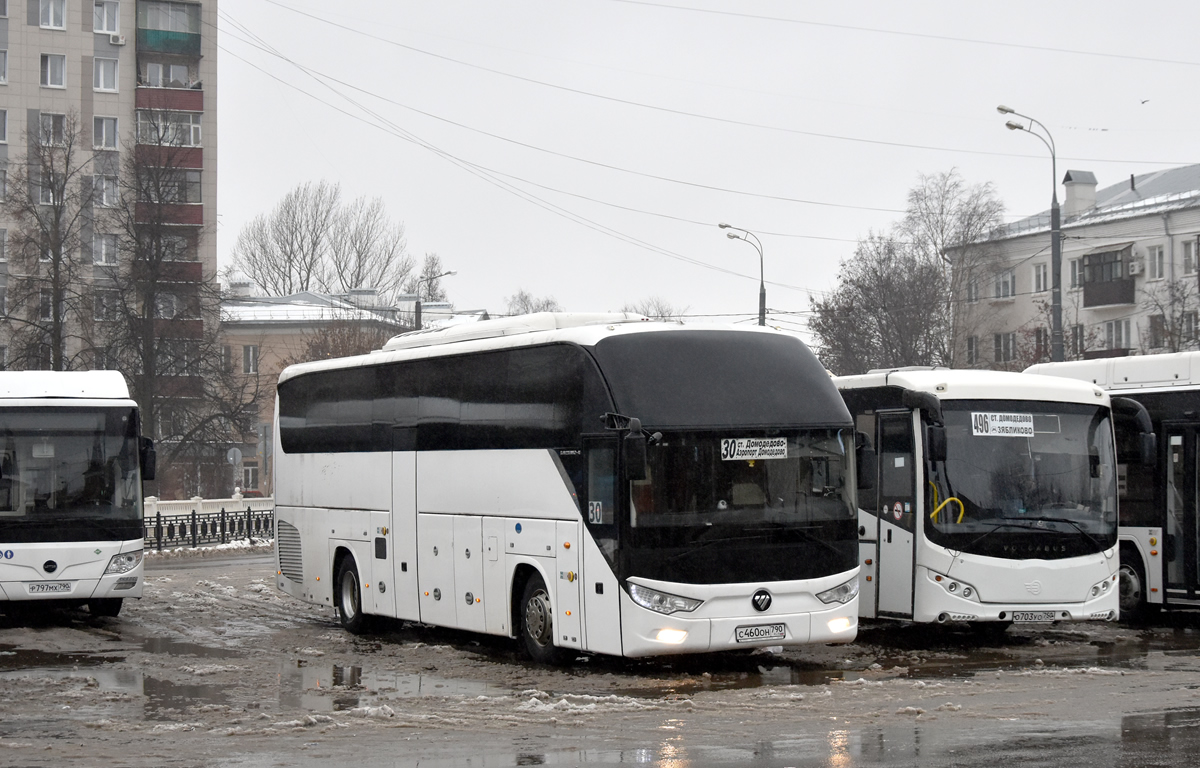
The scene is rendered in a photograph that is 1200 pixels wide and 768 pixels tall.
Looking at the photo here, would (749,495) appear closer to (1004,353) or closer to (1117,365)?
(1117,365)

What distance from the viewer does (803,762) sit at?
8.84 m

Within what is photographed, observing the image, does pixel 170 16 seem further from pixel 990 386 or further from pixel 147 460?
pixel 990 386

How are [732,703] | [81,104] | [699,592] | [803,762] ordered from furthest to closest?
[81,104] < [699,592] < [732,703] < [803,762]

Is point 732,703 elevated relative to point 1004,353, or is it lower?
lower

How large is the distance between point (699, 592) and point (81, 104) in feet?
196

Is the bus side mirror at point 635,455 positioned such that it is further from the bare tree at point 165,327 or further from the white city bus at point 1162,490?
the bare tree at point 165,327

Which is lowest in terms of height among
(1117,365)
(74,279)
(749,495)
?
(749,495)

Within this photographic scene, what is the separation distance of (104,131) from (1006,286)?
132 ft

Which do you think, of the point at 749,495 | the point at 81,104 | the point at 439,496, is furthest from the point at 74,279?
the point at 749,495

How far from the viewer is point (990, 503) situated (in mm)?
15641

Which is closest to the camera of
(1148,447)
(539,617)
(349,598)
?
(539,617)

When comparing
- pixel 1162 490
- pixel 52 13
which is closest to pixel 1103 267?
pixel 52 13

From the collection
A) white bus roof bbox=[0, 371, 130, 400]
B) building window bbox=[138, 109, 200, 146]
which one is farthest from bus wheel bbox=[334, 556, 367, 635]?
building window bbox=[138, 109, 200, 146]

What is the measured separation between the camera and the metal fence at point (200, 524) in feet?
131
